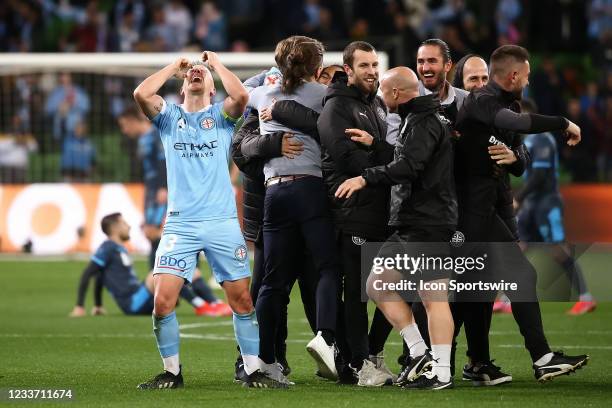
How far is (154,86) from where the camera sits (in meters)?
8.38

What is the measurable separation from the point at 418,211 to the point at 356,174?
1.80 feet

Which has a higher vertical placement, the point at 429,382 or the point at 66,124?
the point at 66,124

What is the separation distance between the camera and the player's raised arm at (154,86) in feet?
27.5

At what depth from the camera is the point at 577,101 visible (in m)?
22.9

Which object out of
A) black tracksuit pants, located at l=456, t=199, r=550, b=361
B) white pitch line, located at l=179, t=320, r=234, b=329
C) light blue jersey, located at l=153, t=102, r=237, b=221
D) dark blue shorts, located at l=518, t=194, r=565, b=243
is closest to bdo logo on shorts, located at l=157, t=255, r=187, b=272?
light blue jersey, located at l=153, t=102, r=237, b=221

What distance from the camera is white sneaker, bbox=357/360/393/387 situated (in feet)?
28.4

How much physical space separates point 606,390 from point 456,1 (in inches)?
700

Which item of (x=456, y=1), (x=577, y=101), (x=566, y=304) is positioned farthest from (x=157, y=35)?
(x=566, y=304)

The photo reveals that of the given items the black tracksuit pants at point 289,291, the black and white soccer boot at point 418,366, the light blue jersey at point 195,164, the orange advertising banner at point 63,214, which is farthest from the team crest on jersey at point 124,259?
the orange advertising banner at point 63,214

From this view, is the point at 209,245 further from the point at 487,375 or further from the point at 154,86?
the point at 487,375

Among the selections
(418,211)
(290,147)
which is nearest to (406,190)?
(418,211)

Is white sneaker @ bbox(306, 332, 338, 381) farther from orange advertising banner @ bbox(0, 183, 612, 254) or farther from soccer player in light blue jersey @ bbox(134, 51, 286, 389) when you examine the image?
orange advertising banner @ bbox(0, 183, 612, 254)

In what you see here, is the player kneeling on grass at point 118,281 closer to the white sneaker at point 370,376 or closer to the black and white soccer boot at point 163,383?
the black and white soccer boot at point 163,383

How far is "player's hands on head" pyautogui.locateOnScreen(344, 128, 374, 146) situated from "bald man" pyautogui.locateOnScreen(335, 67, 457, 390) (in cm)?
21
